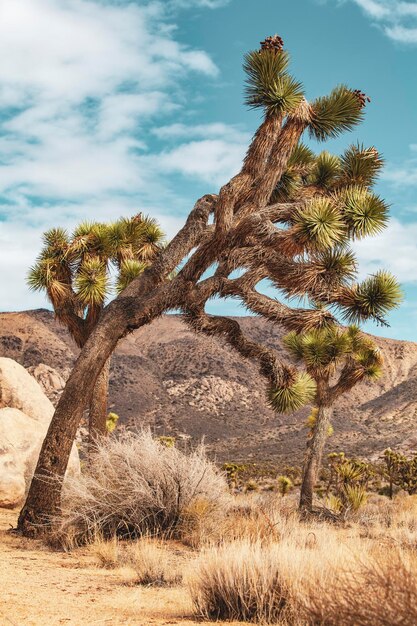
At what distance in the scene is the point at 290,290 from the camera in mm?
12125

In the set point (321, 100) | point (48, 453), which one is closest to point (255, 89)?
point (321, 100)

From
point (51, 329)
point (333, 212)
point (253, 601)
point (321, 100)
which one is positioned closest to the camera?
point (253, 601)

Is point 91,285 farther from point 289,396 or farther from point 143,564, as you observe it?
point 143,564

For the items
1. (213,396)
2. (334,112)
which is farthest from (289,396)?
(213,396)

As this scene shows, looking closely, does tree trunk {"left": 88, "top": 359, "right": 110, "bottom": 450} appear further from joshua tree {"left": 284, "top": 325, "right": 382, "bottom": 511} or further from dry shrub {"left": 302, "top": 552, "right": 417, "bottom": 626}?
dry shrub {"left": 302, "top": 552, "right": 417, "bottom": 626}

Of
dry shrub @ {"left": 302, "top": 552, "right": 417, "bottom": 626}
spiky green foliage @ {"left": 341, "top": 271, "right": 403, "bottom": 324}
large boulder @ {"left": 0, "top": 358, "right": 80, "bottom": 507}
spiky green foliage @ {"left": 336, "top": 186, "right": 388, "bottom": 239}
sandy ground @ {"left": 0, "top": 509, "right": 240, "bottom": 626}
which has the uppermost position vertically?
spiky green foliage @ {"left": 336, "top": 186, "right": 388, "bottom": 239}

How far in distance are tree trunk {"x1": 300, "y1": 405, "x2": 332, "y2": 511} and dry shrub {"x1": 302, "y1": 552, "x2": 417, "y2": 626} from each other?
15370 mm

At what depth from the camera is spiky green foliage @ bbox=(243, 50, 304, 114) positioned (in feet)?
39.9

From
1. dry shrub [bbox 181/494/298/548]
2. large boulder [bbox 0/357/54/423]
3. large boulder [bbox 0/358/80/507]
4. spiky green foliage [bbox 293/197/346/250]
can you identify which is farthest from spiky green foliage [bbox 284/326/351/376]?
dry shrub [bbox 181/494/298/548]

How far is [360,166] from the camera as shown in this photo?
46.1 ft

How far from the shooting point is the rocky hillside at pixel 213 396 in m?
51.5

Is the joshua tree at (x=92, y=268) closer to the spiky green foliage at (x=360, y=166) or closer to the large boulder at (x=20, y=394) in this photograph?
the large boulder at (x=20, y=394)

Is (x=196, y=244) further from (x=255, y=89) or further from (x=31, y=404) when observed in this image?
(x=31, y=404)

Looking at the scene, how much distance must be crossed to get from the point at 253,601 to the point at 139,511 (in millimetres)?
5187
